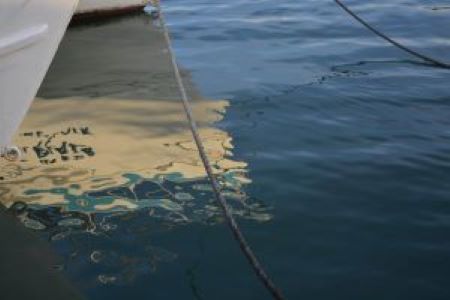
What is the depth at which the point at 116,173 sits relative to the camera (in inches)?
191

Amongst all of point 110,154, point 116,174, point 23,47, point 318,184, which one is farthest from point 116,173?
point 318,184

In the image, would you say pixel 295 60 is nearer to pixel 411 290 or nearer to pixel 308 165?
pixel 308 165

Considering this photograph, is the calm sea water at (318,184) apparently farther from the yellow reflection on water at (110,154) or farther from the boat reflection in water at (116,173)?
the yellow reflection on water at (110,154)

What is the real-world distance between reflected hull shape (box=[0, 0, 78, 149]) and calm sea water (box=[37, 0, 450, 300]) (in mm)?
1055

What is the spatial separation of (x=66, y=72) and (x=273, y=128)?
3.03 metres

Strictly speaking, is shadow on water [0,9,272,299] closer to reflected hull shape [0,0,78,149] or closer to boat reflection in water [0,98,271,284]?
boat reflection in water [0,98,271,284]

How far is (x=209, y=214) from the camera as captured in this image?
166 inches

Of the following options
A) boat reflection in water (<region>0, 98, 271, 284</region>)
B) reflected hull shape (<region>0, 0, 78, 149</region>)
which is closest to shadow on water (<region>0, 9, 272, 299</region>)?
boat reflection in water (<region>0, 98, 271, 284</region>)

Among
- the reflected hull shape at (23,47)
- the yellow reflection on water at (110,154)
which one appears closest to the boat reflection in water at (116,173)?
the yellow reflection on water at (110,154)

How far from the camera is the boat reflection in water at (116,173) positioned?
4121mm

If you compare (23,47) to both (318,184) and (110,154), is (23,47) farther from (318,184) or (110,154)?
(318,184)

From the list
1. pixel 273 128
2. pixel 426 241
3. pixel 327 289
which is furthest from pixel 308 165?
pixel 327 289

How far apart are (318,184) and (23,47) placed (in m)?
2.32

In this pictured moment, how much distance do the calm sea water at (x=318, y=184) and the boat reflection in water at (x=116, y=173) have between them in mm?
91
